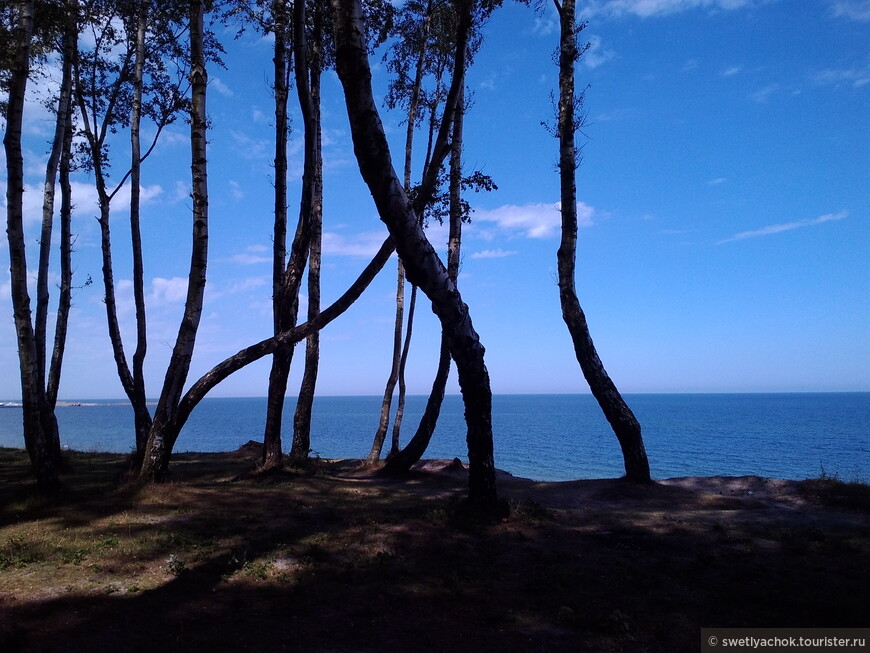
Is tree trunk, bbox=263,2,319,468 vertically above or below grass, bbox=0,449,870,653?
above

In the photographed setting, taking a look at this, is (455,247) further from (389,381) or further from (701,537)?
(701,537)

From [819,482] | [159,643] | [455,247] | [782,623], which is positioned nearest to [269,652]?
[159,643]

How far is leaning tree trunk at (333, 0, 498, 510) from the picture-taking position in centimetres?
650

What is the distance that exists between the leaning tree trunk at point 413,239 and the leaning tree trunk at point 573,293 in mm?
3994

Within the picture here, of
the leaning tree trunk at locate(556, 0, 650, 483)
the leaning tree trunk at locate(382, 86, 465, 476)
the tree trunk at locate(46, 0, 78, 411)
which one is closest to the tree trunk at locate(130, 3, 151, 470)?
the tree trunk at locate(46, 0, 78, 411)

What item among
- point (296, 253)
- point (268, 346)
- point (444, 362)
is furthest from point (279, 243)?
point (444, 362)

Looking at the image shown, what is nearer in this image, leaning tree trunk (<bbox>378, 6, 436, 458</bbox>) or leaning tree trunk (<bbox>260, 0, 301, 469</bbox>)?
leaning tree trunk (<bbox>260, 0, 301, 469</bbox>)

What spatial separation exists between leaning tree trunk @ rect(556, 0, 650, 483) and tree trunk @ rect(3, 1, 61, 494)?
10.5m

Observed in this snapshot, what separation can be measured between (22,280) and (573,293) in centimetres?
1085

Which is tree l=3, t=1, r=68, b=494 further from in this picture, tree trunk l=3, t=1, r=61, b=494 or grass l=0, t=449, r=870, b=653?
grass l=0, t=449, r=870, b=653

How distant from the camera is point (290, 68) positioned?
1407 cm

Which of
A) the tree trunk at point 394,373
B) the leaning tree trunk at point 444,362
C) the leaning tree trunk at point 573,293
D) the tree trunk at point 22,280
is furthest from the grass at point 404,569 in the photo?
the tree trunk at point 394,373

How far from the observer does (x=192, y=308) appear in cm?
1048

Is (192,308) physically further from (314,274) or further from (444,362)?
(444,362)
